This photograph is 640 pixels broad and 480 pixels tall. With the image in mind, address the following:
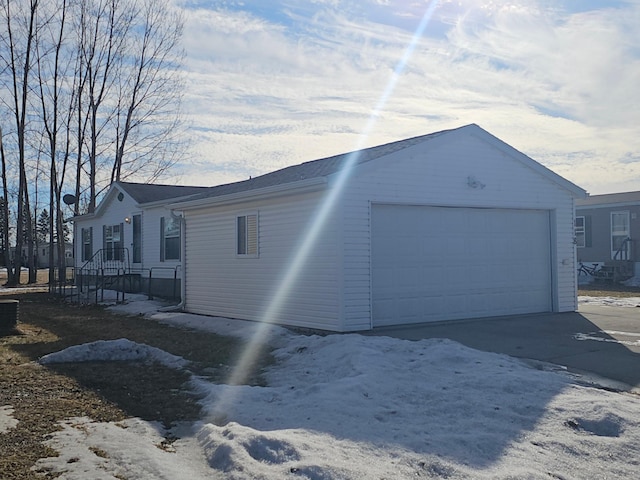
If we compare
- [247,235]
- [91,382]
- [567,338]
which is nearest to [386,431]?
[91,382]

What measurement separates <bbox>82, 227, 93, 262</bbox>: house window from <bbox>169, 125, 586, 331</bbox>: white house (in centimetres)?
1217

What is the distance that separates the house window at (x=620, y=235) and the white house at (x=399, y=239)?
14.6m

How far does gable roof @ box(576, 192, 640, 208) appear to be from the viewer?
1062 inches

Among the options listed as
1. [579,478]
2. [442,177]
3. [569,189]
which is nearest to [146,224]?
[442,177]

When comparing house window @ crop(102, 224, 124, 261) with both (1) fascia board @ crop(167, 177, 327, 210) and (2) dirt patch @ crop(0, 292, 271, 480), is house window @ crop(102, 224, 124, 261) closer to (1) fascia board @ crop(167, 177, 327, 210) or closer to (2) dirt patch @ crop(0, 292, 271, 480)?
(1) fascia board @ crop(167, 177, 327, 210)

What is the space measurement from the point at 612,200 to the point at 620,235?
1.54 metres

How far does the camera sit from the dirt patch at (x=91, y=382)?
551 centimetres

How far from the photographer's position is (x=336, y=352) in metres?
8.52

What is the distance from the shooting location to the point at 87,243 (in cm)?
2603

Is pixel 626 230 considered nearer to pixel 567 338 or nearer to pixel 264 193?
pixel 567 338

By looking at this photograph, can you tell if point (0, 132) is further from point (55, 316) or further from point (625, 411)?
point (625, 411)

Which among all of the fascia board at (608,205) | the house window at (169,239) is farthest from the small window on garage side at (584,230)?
the house window at (169,239)

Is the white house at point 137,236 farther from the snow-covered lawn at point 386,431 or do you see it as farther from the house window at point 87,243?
the snow-covered lawn at point 386,431

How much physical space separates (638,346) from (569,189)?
5.47m
